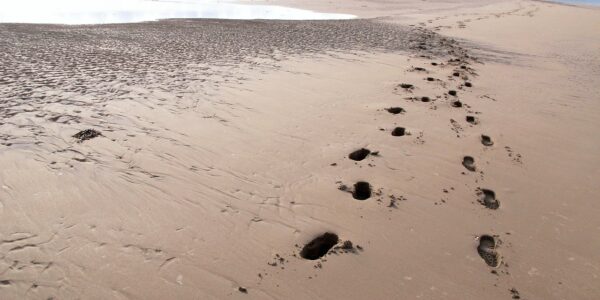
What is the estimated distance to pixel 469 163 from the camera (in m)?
4.18

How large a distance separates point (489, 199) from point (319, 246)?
67.5 inches

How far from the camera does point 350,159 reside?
4168 millimetres

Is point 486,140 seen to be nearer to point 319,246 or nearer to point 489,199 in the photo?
point 489,199

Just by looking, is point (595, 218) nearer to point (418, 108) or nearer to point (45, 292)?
point (418, 108)

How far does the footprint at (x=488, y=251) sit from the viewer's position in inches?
111

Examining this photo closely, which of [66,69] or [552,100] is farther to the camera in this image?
[66,69]

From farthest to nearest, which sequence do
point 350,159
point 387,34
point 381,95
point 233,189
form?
point 387,34 → point 381,95 → point 350,159 → point 233,189

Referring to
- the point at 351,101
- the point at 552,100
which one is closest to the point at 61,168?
the point at 351,101

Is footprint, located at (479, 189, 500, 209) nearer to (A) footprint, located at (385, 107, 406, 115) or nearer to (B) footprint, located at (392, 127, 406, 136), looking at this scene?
(B) footprint, located at (392, 127, 406, 136)

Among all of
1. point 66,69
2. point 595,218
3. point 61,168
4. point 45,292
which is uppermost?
point 66,69

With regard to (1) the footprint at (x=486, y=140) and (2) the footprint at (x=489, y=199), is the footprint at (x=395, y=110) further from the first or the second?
(2) the footprint at (x=489, y=199)

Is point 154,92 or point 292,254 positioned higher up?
point 154,92

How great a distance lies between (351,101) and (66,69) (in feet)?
16.6

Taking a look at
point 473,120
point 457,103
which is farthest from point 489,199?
point 457,103
